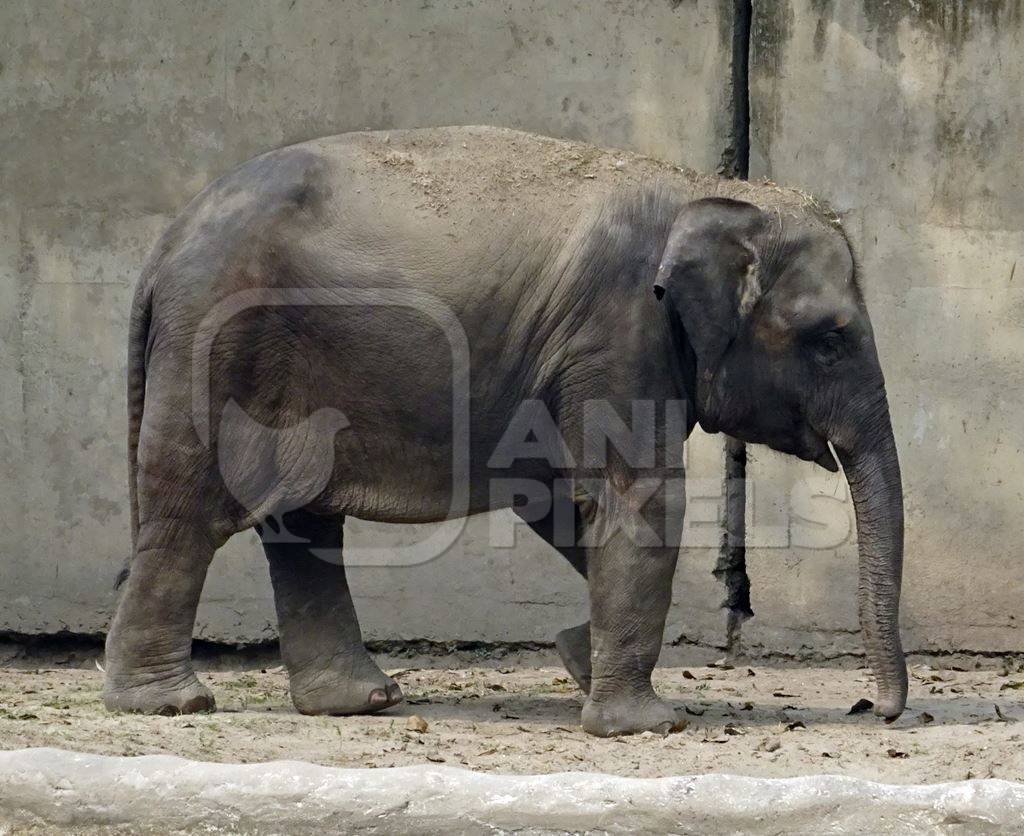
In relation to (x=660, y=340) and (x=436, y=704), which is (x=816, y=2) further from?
(x=436, y=704)

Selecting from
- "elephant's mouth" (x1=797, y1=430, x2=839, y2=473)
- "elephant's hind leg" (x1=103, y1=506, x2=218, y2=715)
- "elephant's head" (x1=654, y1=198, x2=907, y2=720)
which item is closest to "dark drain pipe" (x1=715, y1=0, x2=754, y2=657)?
"elephant's mouth" (x1=797, y1=430, x2=839, y2=473)

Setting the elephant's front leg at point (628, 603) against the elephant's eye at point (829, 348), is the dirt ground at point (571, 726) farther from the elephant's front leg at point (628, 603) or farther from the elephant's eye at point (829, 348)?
the elephant's eye at point (829, 348)

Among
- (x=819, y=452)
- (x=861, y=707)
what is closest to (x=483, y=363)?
(x=819, y=452)

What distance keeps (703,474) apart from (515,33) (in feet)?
6.52

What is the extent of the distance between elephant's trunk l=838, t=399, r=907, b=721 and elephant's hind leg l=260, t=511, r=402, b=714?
164cm

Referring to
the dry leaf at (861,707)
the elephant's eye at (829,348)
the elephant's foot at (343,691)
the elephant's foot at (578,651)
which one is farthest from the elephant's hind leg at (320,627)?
the elephant's eye at (829,348)

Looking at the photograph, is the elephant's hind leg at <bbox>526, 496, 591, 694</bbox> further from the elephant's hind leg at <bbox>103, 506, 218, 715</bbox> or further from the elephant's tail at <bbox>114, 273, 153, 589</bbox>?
the elephant's tail at <bbox>114, 273, 153, 589</bbox>

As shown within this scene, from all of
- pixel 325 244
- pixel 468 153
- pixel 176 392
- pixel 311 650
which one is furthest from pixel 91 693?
pixel 468 153

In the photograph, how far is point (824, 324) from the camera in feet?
19.6

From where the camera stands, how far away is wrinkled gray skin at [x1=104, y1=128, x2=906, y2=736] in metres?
5.90

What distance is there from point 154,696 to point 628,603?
1.55m

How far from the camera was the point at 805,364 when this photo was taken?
602 cm

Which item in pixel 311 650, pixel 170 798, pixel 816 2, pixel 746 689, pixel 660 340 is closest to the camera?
pixel 170 798

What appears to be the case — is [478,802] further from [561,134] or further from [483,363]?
[561,134]
